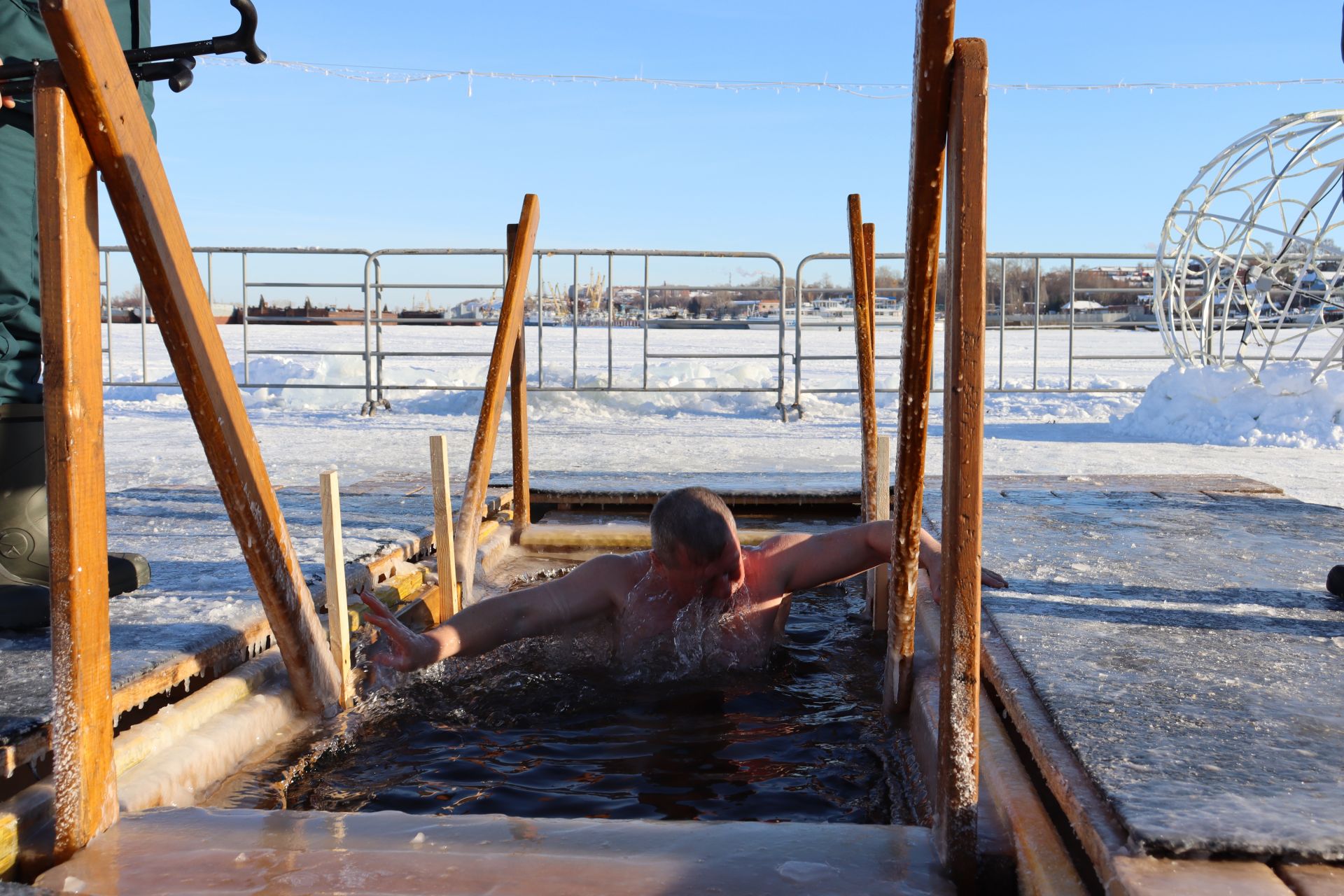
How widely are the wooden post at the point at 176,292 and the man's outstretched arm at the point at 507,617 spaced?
21 centimetres

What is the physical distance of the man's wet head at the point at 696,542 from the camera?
2.77 m

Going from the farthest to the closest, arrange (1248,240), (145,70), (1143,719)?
(1248,240), (145,70), (1143,719)

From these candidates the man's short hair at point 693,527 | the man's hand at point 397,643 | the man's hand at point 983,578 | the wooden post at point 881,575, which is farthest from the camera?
the wooden post at point 881,575

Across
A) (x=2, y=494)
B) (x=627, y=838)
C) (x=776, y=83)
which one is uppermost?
(x=776, y=83)

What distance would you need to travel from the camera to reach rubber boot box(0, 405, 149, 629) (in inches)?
92.3

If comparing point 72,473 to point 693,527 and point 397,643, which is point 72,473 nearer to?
point 397,643

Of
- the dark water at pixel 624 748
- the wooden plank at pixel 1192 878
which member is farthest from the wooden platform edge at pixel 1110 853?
the dark water at pixel 624 748

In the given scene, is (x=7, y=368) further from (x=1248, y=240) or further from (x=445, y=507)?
(x=1248, y=240)

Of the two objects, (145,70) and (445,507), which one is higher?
(145,70)

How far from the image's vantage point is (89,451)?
62.6 inches

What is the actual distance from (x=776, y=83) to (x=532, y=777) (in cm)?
1343

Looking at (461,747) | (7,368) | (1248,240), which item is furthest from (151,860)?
(1248,240)

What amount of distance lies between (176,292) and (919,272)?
1268 millimetres

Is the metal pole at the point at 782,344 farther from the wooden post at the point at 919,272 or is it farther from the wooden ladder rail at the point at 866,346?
the wooden post at the point at 919,272
